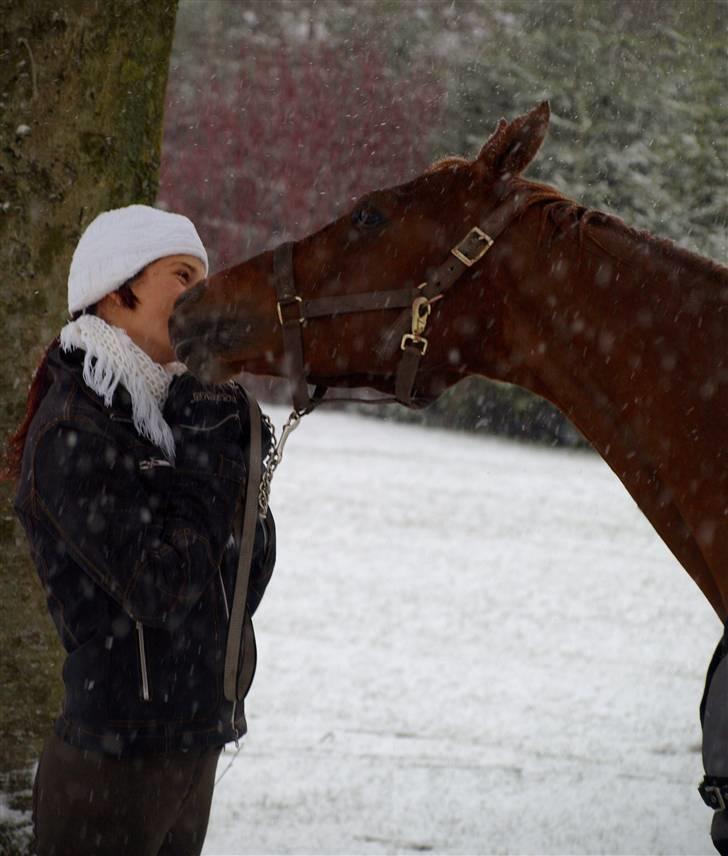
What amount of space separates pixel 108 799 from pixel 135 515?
514mm

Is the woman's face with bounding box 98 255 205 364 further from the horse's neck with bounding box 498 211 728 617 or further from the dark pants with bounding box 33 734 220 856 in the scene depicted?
the dark pants with bounding box 33 734 220 856

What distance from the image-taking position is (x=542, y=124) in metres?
1.97

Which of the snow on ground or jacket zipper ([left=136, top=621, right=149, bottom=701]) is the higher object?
jacket zipper ([left=136, top=621, right=149, bottom=701])

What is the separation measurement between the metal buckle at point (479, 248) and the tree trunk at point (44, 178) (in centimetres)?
146

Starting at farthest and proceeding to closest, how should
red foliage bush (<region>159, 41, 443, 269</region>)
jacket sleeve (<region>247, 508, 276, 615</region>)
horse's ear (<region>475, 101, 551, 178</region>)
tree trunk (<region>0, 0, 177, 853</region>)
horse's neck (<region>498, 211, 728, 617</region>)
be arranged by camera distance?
red foliage bush (<region>159, 41, 443, 269</region>) → tree trunk (<region>0, 0, 177, 853</region>) → jacket sleeve (<region>247, 508, 276, 615</region>) → horse's ear (<region>475, 101, 551, 178</region>) → horse's neck (<region>498, 211, 728, 617</region>)

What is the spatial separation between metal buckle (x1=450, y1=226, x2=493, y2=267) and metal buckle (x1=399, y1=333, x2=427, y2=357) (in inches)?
6.3

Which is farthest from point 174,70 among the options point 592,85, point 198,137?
point 592,85

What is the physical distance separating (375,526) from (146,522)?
9.07 metres

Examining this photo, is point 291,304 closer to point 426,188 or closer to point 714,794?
point 426,188

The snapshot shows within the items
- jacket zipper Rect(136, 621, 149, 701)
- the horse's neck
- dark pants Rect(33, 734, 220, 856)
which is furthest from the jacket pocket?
the horse's neck

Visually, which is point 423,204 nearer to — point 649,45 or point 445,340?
point 445,340

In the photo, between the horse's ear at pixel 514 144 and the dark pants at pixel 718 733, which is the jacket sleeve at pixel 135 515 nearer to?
the horse's ear at pixel 514 144

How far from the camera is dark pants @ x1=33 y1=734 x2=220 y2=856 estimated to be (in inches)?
78.1

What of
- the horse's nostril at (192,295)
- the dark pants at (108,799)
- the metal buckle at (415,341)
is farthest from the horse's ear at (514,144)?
the dark pants at (108,799)
